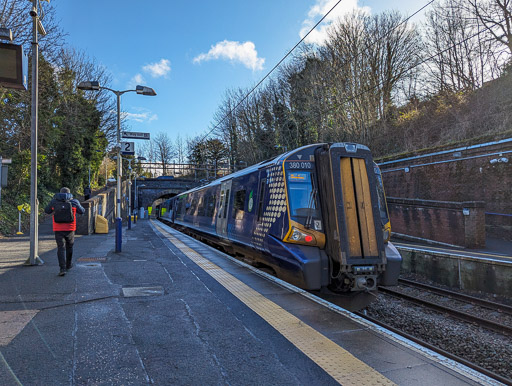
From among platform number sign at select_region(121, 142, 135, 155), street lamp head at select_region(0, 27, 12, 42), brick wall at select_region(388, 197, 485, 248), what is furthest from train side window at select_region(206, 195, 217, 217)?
brick wall at select_region(388, 197, 485, 248)

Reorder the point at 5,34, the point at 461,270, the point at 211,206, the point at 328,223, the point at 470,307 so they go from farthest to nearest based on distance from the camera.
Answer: the point at 211,206 < the point at 461,270 < the point at 470,307 < the point at 5,34 < the point at 328,223

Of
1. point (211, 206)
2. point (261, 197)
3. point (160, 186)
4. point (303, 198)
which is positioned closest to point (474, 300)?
point (303, 198)

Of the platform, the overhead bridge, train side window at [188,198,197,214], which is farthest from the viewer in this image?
the overhead bridge

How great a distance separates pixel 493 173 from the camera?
45.3 feet

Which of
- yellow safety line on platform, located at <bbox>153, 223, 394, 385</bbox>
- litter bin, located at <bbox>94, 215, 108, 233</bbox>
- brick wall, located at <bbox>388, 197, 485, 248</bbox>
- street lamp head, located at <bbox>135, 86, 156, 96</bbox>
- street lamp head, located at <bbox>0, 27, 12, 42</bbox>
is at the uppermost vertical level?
street lamp head, located at <bbox>135, 86, 156, 96</bbox>

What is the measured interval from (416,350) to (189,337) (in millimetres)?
2260

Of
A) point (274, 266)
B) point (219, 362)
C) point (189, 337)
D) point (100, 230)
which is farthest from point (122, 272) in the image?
point (100, 230)

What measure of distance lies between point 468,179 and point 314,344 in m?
14.2

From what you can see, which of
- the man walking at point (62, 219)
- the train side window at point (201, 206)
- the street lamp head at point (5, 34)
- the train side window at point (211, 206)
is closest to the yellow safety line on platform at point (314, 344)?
the man walking at point (62, 219)

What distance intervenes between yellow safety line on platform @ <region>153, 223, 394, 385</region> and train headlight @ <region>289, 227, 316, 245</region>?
1096mm

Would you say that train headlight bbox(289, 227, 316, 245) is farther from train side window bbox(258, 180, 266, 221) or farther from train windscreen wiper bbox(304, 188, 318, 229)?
train side window bbox(258, 180, 266, 221)

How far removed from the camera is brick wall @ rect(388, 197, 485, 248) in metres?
11.7

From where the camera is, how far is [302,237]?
5770 mm

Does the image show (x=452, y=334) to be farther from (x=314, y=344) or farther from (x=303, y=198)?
(x=314, y=344)
